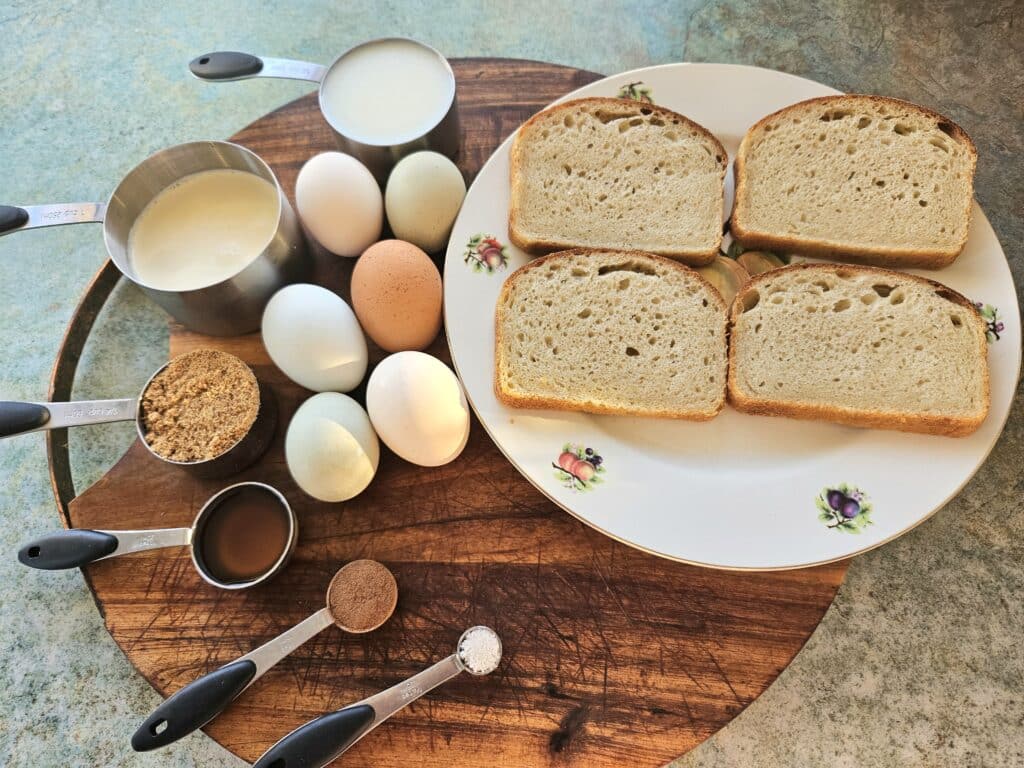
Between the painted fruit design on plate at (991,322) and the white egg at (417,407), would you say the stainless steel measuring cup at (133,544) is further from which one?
the painted fruit design on plate at (991,322)

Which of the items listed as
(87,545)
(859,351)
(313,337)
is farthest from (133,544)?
(859,351)

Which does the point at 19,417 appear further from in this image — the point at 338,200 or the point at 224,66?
the point at 224,66

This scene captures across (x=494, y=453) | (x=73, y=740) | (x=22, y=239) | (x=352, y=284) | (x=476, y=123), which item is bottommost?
(x=73, y=740)

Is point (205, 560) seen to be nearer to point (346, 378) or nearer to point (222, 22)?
point (346, 378)

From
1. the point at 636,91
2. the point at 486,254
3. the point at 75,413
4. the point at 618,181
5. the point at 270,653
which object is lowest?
the point at 270,653

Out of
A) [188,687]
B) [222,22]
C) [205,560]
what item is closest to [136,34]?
[222,22]

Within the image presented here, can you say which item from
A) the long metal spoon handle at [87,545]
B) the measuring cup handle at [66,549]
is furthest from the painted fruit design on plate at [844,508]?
the measuring cup handle at [66,549]

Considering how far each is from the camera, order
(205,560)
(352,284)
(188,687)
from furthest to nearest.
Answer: (352,284) → (205,560) → (188,687)

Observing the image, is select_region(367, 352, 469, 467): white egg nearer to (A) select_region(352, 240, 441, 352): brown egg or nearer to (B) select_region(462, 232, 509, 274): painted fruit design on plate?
(A) select_region(352, 240, 441, 352): brown egg
